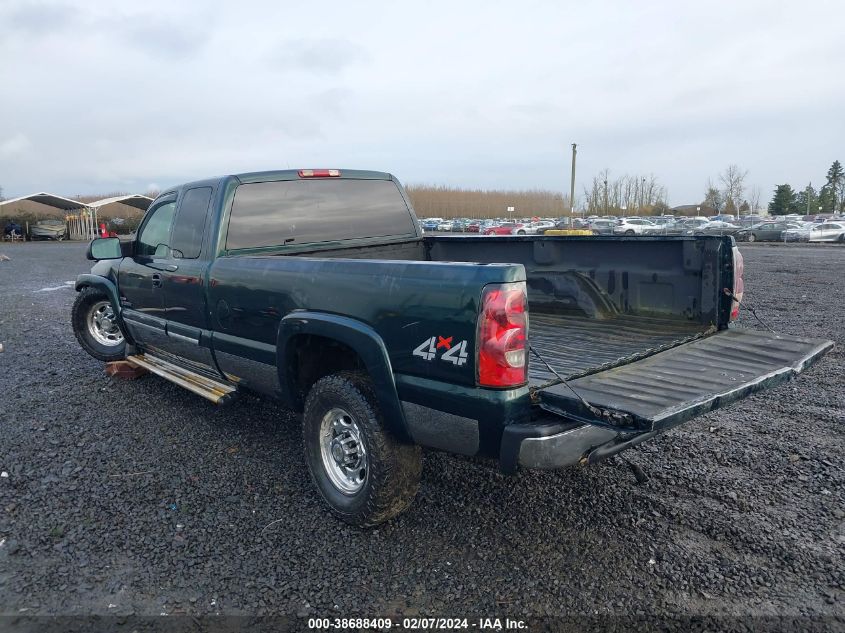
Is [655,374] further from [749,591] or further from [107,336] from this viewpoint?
[107,336]

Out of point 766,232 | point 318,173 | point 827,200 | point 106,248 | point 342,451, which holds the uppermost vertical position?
point 827,200

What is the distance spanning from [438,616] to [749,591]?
4.73ft

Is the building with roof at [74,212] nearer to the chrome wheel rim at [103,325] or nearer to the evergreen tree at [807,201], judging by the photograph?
the chrome wheel rim at [103,325]

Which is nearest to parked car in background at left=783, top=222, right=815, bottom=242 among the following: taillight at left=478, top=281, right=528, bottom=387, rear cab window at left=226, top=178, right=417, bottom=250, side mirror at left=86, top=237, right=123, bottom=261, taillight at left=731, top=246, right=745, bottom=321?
rear cab window at left=226, top=178, right=417, bottom=250

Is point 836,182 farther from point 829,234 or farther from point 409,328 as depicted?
point 409,328

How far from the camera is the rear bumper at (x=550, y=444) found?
2531mm

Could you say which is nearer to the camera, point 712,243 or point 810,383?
point 712,243

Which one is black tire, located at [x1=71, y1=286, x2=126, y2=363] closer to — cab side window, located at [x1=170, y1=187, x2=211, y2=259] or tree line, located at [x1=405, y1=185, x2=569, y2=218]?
cab side window, located at [x1=170, y1=187, x2=211, y2=259]

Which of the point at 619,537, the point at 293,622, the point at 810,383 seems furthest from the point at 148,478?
the point at 810,383

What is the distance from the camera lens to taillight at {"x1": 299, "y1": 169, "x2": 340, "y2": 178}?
4.86 m

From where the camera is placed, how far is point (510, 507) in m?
3.63

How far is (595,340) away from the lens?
400cm

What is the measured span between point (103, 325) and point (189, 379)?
8.22 feet

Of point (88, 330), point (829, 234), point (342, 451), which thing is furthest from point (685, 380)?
point (829, 234)
